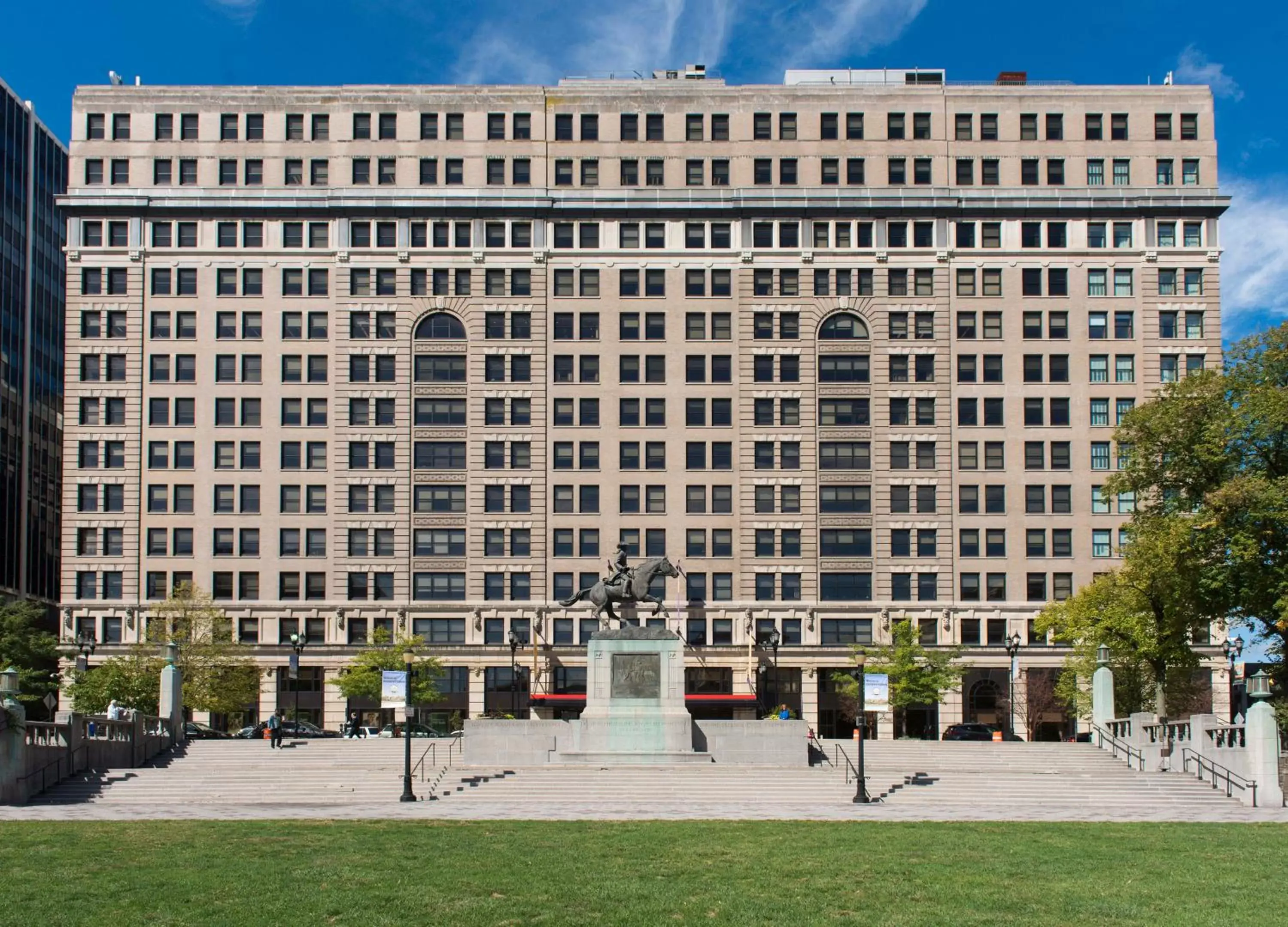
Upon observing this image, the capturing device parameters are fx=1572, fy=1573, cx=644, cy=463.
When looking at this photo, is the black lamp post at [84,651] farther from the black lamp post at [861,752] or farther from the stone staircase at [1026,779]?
the black lamp post at [861,752]

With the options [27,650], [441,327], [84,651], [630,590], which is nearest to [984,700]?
[441,327]

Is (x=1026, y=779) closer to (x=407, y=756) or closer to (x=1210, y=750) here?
(x=1210, y=750)

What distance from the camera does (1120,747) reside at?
58656mm

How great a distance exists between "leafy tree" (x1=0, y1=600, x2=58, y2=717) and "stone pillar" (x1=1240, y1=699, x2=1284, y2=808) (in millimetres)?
61406

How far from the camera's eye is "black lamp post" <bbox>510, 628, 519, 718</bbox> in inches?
3410

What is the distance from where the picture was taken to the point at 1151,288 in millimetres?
96688

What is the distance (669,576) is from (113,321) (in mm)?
37728

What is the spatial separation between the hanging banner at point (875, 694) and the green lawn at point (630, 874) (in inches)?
460

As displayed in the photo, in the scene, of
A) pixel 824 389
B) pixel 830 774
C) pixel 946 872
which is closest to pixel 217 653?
pixel 824 389

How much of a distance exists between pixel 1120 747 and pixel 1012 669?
2586 cm

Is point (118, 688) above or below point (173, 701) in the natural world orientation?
below

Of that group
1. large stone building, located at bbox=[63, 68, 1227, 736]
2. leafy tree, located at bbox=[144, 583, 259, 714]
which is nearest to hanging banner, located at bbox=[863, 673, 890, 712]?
large stone building, located at bbox=[63, 68, 1227, 736]

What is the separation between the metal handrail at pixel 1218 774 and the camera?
48.4 metres

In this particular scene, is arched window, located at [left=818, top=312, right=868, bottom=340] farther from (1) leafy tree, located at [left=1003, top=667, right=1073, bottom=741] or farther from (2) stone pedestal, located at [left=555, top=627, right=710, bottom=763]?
(2) stone pedestal, located at [left=555, top=627, right=710, bottom=763]
